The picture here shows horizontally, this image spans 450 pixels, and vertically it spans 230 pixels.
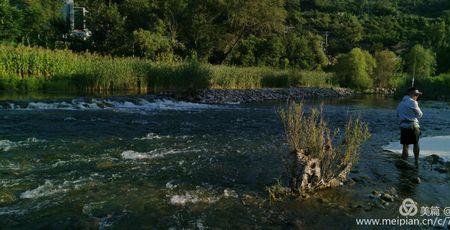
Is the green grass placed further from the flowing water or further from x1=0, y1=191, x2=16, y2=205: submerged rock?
x1=0, y1=191, x2=16, y2=205: submerged rock

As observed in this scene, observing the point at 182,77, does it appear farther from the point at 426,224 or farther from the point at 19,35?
the point at 426,224

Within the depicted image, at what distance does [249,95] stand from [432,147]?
21.0 metres

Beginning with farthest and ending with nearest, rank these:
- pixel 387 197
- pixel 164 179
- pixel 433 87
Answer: pixel 433 87 → pixel 164 179 → pixel 387 197

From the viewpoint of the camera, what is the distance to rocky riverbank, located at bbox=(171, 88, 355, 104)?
29.6m

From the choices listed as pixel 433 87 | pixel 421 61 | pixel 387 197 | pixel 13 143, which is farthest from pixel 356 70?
pixel 387 197

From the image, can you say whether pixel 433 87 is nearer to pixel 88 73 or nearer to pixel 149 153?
pixel 88 73

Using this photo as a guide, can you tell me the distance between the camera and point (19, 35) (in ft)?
140

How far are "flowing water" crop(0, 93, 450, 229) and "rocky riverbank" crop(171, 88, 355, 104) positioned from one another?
1286 cm

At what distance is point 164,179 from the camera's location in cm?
903

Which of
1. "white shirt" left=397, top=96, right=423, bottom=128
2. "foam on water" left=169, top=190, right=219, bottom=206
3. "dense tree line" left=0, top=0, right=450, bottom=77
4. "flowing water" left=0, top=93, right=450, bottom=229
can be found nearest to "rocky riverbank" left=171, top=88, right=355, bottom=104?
"dense tree line" left=0, top=0, right=450, bottom=77

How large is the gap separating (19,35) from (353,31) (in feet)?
237

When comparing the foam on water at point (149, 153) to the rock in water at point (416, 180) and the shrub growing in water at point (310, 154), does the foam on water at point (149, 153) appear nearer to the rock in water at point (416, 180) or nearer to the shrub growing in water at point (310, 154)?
the shrub growing in water at point (310, 154)

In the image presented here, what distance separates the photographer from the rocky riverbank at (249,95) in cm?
2957

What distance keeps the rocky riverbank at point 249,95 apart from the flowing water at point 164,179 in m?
12.9
